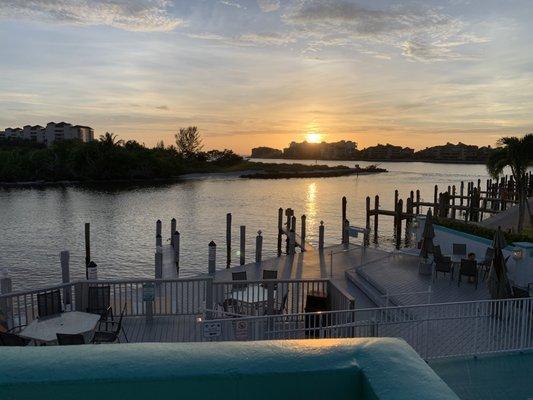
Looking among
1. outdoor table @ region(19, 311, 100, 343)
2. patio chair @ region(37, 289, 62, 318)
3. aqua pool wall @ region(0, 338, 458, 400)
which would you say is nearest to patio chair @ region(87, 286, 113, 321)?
patio chair @ region(37, 289, 62, 318)

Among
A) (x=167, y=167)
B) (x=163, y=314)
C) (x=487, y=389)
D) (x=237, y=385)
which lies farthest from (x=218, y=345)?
(x=167, y=167)

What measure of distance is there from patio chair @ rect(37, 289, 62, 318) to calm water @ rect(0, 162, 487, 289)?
592 inches

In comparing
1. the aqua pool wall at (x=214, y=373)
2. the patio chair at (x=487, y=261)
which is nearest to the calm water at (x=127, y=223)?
the patio chair at (x=487, y=261)

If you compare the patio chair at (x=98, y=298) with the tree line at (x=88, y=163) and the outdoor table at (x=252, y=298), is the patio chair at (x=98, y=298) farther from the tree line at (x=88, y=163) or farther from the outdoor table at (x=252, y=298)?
the tree line at (x=88, y=163)

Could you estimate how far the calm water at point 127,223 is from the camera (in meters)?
28.4

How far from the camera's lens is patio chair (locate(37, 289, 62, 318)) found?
10.6 meters

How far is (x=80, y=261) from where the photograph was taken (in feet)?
94.7

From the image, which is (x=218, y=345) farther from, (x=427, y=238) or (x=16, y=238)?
(x=16, y=238)

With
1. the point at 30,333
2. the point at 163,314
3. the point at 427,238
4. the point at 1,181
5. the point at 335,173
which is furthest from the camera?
the point at 335,173

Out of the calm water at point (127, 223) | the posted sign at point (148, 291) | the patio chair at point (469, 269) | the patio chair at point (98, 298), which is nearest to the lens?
the patio chair at point (98, 298)

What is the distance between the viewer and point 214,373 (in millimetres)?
2680

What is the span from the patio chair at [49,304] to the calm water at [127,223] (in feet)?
49.3

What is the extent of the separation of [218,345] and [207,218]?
4669cm

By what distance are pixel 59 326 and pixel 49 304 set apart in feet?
4.10
